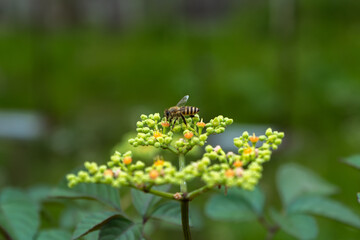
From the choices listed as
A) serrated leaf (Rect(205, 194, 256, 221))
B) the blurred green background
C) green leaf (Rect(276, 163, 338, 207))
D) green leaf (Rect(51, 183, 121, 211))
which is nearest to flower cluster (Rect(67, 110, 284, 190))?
green leaf (Rect(51, 183, 121, 211))

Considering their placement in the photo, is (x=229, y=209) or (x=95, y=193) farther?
(x=229, y=209)

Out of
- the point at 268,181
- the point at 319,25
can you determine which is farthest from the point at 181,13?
the point at 268,181

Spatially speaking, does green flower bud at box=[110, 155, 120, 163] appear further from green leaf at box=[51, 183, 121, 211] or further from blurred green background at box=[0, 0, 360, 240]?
blurred green background at box=[0, 0, 360, 240]

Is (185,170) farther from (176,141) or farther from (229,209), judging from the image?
(229,209)

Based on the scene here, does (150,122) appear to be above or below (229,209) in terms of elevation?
above

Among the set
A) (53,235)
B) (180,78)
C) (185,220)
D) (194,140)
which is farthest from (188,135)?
(180,78)

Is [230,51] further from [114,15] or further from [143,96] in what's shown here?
[114,15]
